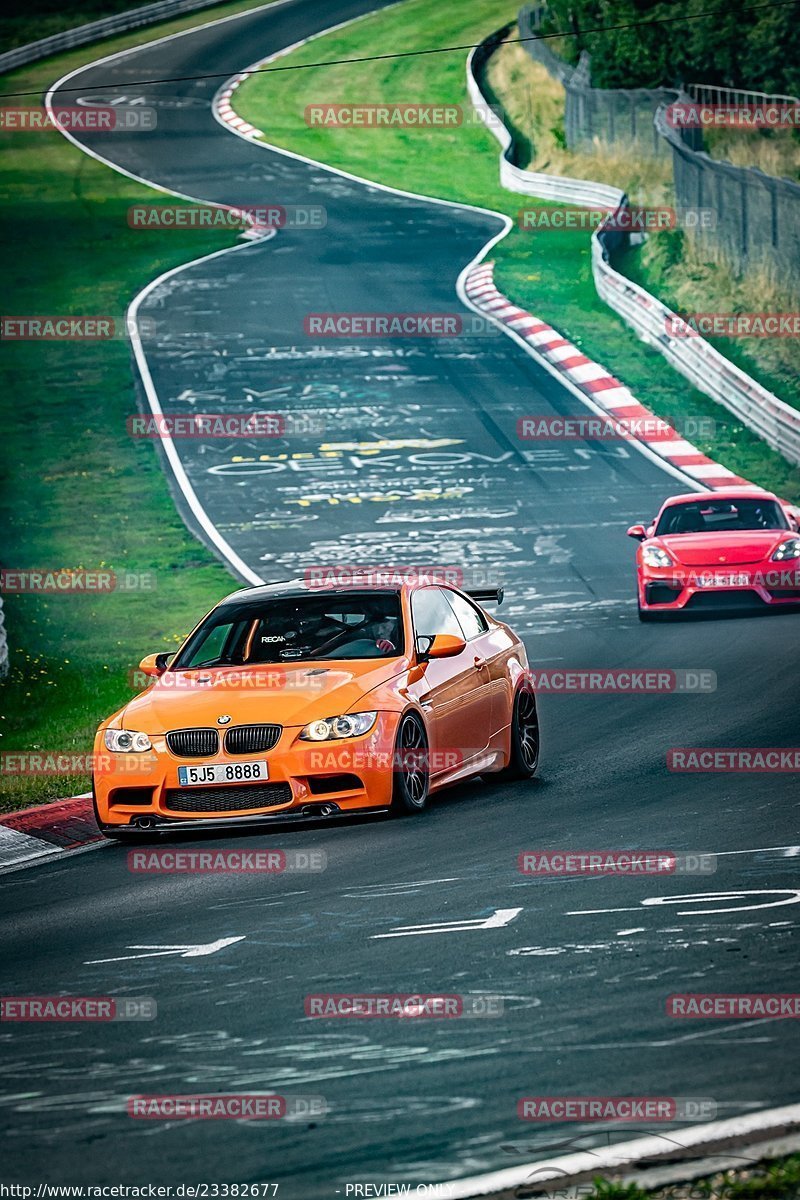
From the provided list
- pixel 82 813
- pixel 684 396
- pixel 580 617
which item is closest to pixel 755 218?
pixel 684 396

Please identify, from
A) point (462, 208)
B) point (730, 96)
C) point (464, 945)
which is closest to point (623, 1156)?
point (464, 945)

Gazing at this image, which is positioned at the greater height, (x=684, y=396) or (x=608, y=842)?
A: (x=608, y=842)

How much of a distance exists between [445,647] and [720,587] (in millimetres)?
8108

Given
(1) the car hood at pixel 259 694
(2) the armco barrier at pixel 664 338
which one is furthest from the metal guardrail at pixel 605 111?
(1) the car hood at pixel 259 694

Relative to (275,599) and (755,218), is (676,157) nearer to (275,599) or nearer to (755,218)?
(755,218)

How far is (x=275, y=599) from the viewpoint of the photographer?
41.2 ft

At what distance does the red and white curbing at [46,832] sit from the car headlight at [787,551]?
888cm

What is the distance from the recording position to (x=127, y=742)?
11.2 m

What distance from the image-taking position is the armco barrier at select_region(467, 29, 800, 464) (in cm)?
2792

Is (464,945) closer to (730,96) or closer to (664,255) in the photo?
(664,255)

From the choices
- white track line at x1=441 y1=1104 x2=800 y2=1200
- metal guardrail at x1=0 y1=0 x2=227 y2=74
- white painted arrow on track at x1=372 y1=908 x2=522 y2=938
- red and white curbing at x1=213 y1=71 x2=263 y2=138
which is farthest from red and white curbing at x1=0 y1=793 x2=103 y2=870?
metal guardrail at x1=0 y1=0 x2=227 y2=74

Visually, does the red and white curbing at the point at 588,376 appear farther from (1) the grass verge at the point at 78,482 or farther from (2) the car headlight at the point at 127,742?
(2) the car headlight at the point at 127,742

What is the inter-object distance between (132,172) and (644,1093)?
46.0 metres

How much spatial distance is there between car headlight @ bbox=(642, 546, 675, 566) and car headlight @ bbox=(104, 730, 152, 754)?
918 centimetres
